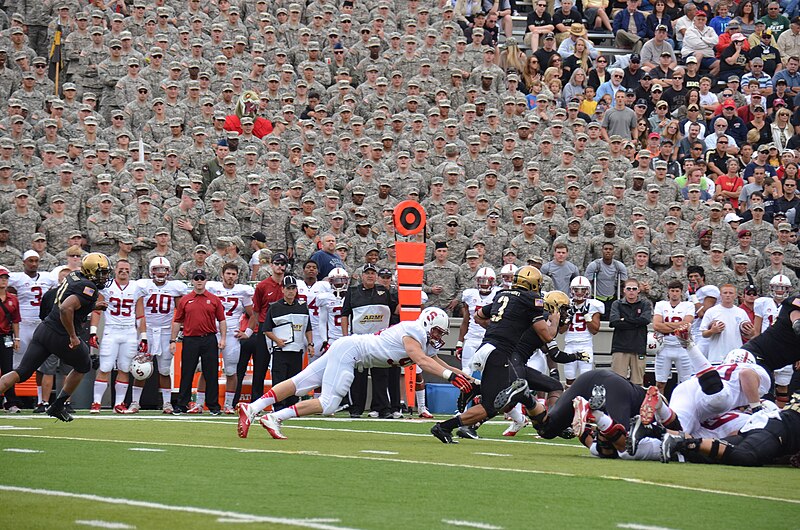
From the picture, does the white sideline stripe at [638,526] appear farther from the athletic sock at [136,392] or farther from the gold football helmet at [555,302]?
the athletic sock at [136,392]

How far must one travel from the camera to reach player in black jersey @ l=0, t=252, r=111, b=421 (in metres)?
12.5

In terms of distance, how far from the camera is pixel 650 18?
1005 inches

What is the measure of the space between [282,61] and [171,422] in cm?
900

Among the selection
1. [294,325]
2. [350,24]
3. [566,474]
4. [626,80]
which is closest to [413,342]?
[566,474]

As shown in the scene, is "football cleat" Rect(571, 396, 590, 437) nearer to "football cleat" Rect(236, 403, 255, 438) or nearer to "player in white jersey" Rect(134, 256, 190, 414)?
"football cleat" Rect(236, 403, 255, 438)

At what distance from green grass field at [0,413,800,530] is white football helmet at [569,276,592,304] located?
5.51m

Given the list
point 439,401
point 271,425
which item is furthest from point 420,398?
point 271,425

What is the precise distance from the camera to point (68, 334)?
1250 cm

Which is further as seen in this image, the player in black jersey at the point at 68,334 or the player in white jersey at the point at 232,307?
the player in white jersey at the point at 232,307

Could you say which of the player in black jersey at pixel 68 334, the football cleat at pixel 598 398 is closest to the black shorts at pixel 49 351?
the player in black jersey at pixel 68 334

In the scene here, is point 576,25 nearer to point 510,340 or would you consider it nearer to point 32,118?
point 32,118

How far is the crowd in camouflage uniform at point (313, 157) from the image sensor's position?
17.6 meters

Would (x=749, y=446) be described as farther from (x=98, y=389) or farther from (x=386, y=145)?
(x=386, y=145)

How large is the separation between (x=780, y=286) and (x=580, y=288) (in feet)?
8.83
